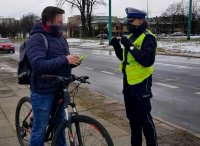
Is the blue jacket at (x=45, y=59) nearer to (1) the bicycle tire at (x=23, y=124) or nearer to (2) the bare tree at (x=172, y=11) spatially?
(1) the bicycle tire at (x=23, y=124)

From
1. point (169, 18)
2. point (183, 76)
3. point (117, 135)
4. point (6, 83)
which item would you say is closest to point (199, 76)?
point (183, 76)

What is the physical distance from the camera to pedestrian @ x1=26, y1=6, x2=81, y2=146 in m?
3.60

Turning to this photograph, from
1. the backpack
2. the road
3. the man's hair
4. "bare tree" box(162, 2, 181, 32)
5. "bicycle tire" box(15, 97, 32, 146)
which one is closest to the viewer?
the man's hair

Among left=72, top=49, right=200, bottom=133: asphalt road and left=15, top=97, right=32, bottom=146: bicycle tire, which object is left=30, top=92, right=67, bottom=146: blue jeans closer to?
left=15, top=97, right=32, bottom=146: bicycle tire

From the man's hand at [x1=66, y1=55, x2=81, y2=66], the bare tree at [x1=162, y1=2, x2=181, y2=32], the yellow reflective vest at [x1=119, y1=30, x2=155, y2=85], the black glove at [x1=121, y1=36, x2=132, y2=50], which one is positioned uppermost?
the bare tree at [x1=162, y1=2, x2=181, y2=32]

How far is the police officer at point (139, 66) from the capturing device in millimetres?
4133

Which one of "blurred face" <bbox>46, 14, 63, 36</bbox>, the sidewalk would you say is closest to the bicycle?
"blurred face" <bbox>46, 14, 63, 36</bbox>

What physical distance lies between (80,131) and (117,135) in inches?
80.5

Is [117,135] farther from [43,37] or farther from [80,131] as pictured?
[43,37]

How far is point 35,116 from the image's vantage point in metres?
3.96

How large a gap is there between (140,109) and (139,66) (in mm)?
495

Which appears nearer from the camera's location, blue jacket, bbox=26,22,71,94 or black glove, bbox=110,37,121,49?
blue jacket, bbox=26,22,71,94

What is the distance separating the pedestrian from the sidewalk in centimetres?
154

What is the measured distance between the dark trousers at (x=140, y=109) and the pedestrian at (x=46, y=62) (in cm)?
82
